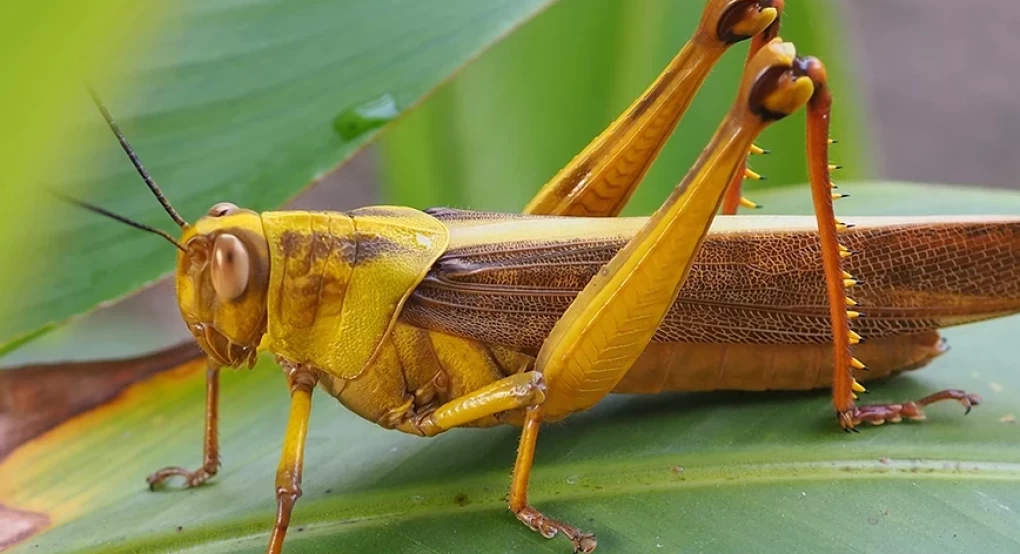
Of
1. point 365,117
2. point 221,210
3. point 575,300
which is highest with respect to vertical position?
point 365,117

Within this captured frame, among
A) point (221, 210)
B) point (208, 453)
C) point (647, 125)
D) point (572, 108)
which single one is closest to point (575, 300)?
point (647, 125)

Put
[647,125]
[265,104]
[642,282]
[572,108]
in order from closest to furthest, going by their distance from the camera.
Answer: [642,282] → [265,104] → [647,125] → [572,108]

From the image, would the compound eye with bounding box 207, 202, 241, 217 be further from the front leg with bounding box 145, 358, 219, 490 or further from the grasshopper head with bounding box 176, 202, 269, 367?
the front leg with bounding box 145, 358, 219, 490

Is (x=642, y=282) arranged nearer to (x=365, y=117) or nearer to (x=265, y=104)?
(x=365, y=117)

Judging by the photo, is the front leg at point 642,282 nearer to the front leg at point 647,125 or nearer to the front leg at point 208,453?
the front leg at point 647,125

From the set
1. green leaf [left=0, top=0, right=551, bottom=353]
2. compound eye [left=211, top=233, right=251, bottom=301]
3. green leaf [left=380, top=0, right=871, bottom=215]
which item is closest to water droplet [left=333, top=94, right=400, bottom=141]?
green leaf [left=0, top=0, right=551, bottom=353]

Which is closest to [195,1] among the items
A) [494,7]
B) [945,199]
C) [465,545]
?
[494,7]
